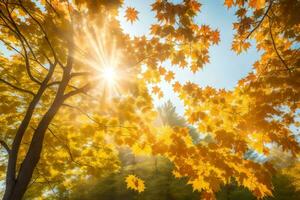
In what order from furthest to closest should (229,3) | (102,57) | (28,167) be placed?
1. (102,57)
2. (229,3)
3. (28,167)

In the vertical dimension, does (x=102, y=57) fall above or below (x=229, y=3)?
below

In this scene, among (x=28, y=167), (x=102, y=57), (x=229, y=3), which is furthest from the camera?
(x=102, y=57)

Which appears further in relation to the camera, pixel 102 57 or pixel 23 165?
pixel 102 57

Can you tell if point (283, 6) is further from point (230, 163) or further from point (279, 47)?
point (230, 163)

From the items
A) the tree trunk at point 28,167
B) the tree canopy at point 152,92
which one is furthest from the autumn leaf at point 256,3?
the tree trunk at point 28,167

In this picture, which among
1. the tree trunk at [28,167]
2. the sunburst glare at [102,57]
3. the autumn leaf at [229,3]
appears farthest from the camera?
the sunburst glare at [102,57]

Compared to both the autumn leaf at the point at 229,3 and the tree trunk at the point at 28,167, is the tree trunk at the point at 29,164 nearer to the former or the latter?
the tree trunk at the point at 28,167

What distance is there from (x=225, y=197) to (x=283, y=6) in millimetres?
17169

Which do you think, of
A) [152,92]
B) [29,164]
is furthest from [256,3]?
[29,164]

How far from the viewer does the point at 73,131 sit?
8469 millimetres

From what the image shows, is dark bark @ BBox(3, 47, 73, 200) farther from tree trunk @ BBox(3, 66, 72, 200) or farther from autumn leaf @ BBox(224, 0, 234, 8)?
autumn leaf @ BBox(224, 0, 234, 8)

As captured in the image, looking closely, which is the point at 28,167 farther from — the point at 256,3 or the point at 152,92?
the point at 256,3

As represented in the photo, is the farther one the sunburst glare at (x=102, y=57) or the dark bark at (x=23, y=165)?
the sunburst glare at (x=102, y=57)

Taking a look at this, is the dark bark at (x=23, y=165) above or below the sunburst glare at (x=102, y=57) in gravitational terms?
below
